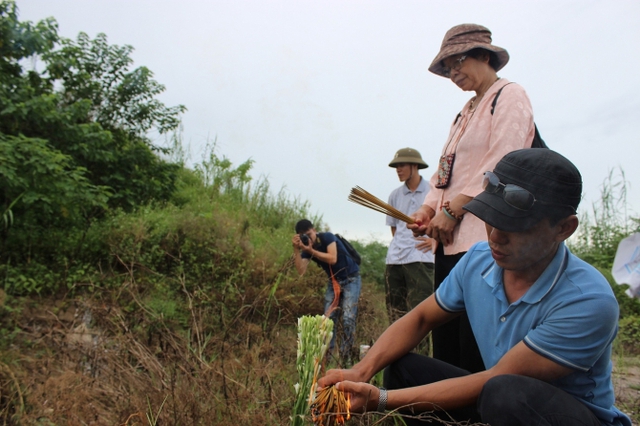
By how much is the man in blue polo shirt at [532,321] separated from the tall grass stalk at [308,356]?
116 millimetres

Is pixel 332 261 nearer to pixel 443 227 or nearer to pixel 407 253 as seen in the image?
pixel 407 253

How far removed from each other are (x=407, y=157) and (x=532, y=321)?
3.50 m

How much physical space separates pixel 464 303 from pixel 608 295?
53cm

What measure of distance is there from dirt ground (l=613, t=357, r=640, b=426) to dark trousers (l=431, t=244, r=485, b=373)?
55.5 inches

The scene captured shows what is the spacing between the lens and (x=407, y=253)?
4.93m

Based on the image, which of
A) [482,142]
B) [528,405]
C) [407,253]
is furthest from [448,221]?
[407,253]

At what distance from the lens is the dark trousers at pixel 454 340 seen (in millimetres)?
2316

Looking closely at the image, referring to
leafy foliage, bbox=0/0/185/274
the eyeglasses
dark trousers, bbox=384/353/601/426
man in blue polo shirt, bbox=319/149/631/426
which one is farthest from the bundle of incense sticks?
leafy foliage, bbox=0/0/185/274

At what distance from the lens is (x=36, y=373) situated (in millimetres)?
4164

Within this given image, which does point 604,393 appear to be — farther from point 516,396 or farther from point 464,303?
point 464,303

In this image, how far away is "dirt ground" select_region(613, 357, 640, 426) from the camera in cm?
343

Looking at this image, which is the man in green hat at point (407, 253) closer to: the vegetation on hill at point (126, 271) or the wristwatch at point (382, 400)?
the vegetation on hill at point (126, 271)

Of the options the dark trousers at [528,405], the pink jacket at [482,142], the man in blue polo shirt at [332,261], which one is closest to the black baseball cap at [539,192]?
the dark trousers at [528,405]

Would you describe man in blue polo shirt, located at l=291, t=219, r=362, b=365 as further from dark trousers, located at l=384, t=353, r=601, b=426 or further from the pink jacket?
dark trousers, located at l=384, t=353, r=601, b=426
